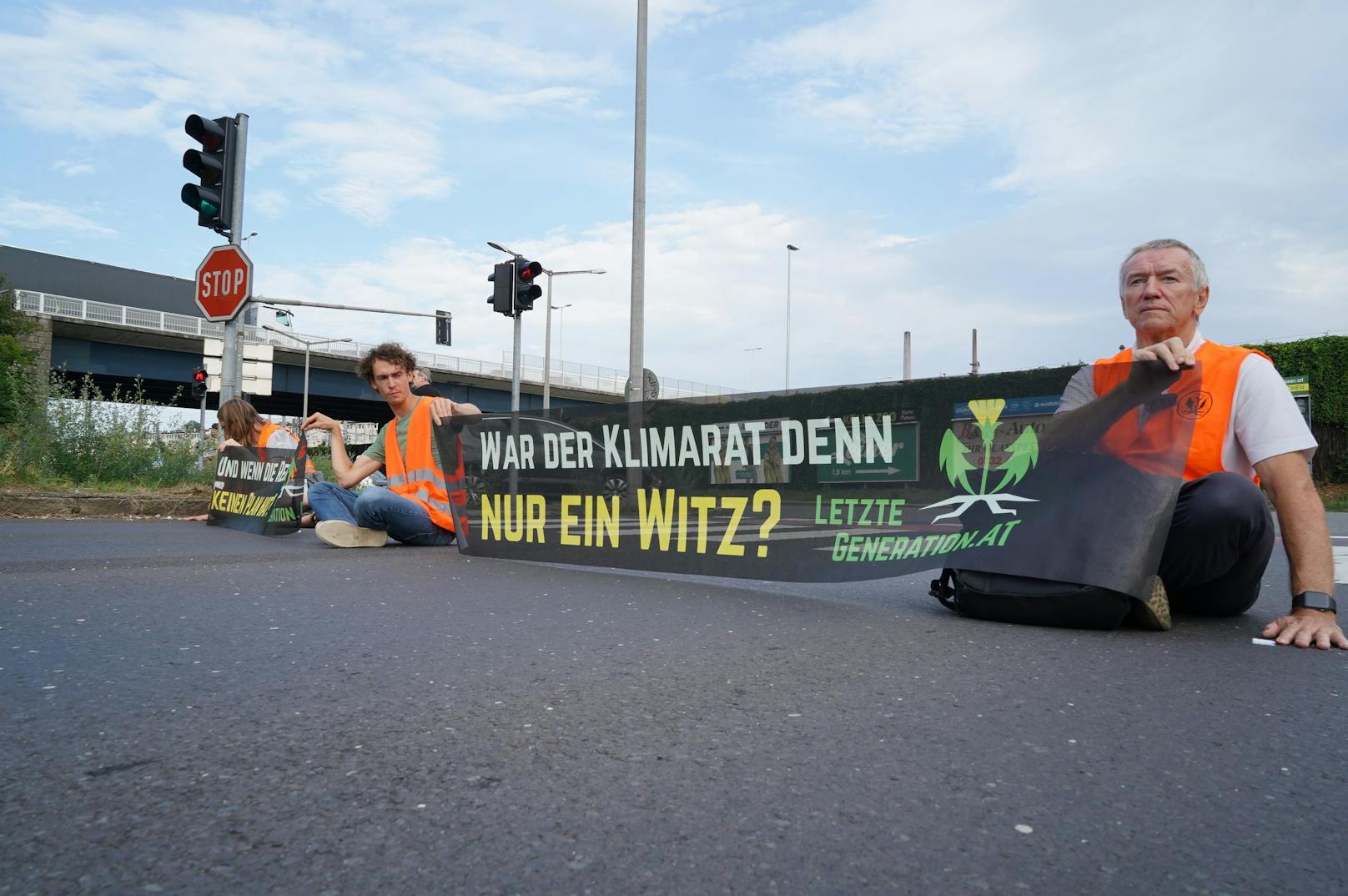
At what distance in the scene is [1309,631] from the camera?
10.8 ft

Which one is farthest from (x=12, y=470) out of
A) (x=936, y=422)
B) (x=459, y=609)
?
(x=936, y=422)

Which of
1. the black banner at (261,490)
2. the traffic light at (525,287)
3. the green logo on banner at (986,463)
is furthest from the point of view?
the traffic light at (525,287)

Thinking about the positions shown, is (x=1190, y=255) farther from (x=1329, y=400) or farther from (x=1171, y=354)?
(x=1329, y=400)

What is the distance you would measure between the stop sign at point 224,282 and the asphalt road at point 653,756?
23.5 ft

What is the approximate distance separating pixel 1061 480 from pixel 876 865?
2.89m

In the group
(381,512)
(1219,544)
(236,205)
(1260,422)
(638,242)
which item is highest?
(638,242)

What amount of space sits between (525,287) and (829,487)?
11.1 meters

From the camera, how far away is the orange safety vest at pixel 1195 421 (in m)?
3.68

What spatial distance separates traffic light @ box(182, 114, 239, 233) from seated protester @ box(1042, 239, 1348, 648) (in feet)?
29.6

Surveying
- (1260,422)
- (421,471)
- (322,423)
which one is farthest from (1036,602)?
(322,423)

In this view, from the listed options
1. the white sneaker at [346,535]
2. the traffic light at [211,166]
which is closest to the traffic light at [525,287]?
the traffic light at [211,166]

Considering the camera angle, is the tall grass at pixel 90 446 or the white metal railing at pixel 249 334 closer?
the tall grass at pixel 90 446

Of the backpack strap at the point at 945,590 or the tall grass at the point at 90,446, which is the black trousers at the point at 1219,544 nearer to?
the backpack strap at the point at 945,590

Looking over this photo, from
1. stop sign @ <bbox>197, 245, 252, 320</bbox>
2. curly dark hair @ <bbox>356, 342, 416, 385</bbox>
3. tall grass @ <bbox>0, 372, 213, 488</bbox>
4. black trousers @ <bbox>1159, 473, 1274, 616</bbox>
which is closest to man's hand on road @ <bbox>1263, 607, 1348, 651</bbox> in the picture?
black trousers @ <bbox>1159, 473, 1274, 616</bbox>
